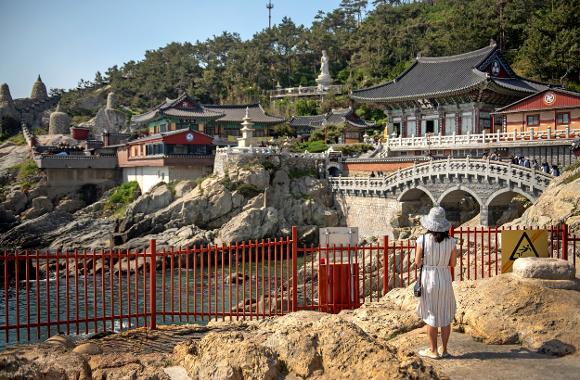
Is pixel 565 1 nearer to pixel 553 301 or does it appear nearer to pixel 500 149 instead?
pixel 500 149

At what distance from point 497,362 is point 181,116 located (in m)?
55.1

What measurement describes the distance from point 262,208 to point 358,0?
88.8m

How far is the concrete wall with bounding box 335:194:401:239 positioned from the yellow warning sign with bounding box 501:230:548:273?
27.7 meters

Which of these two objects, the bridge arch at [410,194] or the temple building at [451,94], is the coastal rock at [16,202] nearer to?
the temple building at [451,94]

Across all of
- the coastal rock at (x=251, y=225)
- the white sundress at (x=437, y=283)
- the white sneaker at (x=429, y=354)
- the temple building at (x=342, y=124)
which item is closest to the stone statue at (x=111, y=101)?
the temple building at (x=342, y=124)

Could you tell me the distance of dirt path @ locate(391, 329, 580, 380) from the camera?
7344 millimetres

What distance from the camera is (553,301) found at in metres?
9.59

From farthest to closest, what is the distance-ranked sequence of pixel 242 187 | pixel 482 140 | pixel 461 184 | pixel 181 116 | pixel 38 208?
1. pixel 181 116
2. pixel 38 208
3. pixel 242 187
4. pixel 482 140
5. pixel 461 184

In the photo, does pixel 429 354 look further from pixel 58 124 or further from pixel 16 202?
pixel 58 124

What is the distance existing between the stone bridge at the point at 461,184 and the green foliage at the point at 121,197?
22443 millimetres

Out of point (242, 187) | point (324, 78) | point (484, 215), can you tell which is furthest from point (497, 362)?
point (324, 78)

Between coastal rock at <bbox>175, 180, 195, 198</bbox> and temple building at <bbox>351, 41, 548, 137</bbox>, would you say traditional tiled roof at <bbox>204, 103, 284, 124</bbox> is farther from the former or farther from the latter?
coastal rock at <bbox>175, 180, 195, 198</bbox>

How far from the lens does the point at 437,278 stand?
820 cm

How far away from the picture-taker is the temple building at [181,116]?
60250 millimetres
